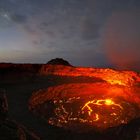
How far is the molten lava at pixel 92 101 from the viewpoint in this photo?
9.36 meters

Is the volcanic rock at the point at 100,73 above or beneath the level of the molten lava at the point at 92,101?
above

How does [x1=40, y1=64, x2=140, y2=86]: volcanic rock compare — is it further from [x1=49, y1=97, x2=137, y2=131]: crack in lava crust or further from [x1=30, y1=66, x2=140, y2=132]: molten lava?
[x1=49, y1=97, x2=137, y2=131]: crack in lava crust

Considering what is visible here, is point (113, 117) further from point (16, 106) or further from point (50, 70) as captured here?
point (50, 70)

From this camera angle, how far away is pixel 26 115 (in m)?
8.26

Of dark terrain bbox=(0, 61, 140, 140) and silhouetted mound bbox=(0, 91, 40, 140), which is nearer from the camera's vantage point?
silhouetted mound bbox=(0, 91, 40, 140)

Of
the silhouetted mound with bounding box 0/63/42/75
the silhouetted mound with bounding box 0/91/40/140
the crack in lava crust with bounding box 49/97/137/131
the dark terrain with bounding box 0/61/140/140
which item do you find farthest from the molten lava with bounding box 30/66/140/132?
the silhouetted mound with bounding box 0/91/40/140

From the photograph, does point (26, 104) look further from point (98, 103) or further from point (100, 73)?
point (100, 73)

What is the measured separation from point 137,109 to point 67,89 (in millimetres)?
2424

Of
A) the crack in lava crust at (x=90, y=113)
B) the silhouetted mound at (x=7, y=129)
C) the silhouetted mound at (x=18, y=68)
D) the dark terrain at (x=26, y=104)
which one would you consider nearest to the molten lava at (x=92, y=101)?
the crack in lava crust at (x=90, y=113)

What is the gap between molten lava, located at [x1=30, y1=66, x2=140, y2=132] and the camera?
9359 millimetres

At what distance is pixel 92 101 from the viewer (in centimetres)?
1103

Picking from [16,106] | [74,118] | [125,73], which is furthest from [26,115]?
[125,73]

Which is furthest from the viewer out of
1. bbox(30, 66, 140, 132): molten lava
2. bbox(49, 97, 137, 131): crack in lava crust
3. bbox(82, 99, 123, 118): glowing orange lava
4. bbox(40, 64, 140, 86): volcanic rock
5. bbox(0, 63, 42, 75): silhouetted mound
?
bbox(0, 63, 42, 75): silhouetted mound

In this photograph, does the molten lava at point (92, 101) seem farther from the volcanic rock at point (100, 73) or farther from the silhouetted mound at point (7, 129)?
the silhouetted mound at point (7, 129)
